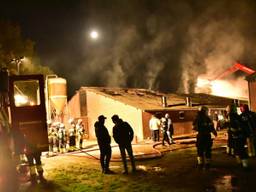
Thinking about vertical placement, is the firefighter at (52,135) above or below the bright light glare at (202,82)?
below

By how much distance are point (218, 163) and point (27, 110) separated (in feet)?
20.1

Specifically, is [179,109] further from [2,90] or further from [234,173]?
[2,90]

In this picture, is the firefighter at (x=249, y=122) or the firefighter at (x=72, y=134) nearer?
the firefighter at (x=249, y=122)

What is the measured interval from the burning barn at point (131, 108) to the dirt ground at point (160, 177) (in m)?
12.3

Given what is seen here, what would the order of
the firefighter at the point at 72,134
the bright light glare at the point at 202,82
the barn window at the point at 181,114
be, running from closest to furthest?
the firefighter at the point at 72,134
the barn window at the point at 181,114
the bright light glare at the point at 202,82

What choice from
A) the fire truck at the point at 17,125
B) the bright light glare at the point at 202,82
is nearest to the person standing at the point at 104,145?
the fire truck at the point at 17,125

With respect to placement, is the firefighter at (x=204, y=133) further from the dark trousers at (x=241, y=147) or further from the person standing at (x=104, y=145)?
the person standing at (x=104, y=145)

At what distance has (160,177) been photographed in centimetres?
951

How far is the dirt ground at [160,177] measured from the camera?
8008 mm

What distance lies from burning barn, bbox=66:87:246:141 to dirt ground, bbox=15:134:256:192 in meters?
12.3

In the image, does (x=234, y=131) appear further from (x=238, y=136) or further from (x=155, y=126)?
(x=155, y=126)

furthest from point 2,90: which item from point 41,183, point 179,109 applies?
point 179,109

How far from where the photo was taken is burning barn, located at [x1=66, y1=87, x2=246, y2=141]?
1018 inches

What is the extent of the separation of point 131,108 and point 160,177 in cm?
1682
